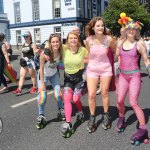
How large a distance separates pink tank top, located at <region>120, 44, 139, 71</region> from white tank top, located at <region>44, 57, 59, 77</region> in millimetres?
1190

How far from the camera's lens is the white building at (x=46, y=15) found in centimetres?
3194

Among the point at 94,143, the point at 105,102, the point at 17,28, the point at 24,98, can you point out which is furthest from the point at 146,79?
the point at 17,28

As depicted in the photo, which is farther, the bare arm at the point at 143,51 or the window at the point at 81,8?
the window at the point at 81,8

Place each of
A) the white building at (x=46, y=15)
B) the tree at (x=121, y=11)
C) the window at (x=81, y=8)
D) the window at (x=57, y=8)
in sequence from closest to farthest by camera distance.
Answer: the tree at (x=121, y=11), the white building at (x=46, y=15), the window at (x=81, y=8), the window at (x=57, y=8)

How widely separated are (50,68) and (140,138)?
1968 mm

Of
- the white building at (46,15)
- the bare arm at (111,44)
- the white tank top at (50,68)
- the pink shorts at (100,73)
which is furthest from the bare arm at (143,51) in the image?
the white building at (46,15)

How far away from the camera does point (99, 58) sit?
4516mm

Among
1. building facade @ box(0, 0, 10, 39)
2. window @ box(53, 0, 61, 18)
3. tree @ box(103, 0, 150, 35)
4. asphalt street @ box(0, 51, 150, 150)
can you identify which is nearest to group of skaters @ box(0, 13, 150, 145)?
asphalt street @ box(0, 51, 150, 150)

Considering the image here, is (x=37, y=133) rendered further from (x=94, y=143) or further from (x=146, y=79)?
(x=146, y=79)

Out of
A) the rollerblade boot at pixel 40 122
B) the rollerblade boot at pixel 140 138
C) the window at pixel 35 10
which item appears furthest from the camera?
the window at pixel 35 10

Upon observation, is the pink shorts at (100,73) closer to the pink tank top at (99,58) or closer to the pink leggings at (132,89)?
the pink tank top at (99,58)

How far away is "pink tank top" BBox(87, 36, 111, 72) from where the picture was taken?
177 inches

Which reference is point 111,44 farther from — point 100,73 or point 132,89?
point 132,89

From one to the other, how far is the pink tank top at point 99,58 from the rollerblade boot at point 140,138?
116 centimetres
